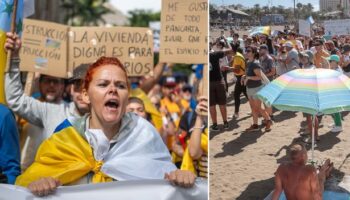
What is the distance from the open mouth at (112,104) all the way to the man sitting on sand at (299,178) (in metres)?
0.88

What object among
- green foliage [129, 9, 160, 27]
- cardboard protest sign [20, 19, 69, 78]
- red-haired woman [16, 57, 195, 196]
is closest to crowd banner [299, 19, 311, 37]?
red-haired woman [16, 57, 195, 196]

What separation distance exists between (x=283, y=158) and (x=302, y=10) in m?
0.74

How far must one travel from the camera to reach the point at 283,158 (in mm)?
3158

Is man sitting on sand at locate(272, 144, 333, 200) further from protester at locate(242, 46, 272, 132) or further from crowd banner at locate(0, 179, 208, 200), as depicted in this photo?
crowd banner at locate(0, 179, 208, 200)

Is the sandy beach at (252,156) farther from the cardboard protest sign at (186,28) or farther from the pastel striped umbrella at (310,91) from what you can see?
the cardboard protest sign at (186,28)

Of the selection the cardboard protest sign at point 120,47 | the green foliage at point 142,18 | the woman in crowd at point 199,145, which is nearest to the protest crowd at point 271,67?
the woman in crowd at point 199,145

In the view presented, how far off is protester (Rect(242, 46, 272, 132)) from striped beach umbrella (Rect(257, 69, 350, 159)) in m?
0.05

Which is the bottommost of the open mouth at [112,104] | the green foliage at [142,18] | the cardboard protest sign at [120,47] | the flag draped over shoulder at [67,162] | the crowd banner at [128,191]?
the crowd banner at [128,191]

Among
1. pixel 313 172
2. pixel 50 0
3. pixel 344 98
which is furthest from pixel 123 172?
pixel 50 0

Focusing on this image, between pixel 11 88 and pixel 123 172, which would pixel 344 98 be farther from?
pixel 11 88

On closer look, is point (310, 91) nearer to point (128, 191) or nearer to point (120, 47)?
point (128, 191)

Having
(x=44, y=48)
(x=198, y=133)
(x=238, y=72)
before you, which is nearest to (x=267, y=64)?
(x=238, y=72)

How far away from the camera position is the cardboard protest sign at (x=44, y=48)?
5.71m

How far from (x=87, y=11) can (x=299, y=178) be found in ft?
108
